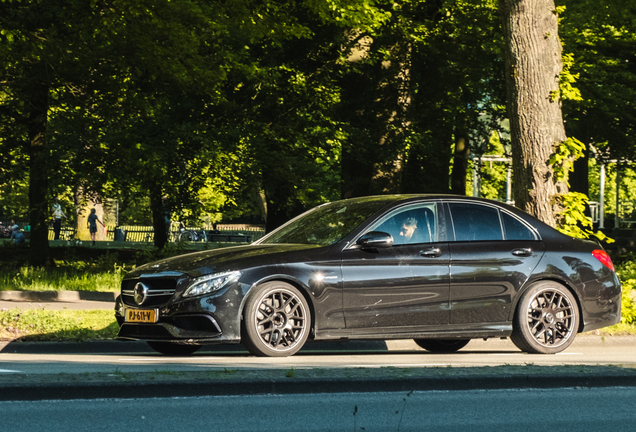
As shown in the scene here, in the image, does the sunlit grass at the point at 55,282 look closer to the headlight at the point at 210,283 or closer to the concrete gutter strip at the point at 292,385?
the headlight at the point at 210,283

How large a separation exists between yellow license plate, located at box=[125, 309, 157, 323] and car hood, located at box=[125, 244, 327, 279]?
1.17ft

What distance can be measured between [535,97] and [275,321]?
5.77 metres

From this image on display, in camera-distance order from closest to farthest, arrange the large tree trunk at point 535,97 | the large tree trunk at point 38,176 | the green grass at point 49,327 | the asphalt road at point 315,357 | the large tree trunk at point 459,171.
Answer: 1. the asphalt road at point 315,357
2. the green grass at point 49,327
3. the large tree trunk at point 535,97
4. the large tree trunk at point 38,176
5. the large tree trunk at point 459,171

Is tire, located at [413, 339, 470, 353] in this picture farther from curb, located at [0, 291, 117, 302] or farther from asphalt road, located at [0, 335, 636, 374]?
curb, located at [0, 291, 117, 302]

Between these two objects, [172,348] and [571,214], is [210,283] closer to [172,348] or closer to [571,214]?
[172,348]

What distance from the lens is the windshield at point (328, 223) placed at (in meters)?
8.62

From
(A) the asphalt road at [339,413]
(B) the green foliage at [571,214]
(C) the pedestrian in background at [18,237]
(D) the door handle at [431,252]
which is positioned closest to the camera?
(A) the asphalt road at [339,413]

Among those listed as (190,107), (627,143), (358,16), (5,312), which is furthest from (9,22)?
(627,143)

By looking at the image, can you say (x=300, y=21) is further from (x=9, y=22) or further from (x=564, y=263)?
(x=564, y=263)

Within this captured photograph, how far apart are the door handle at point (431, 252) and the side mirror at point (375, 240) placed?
42 cm

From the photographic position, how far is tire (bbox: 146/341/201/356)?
8.87 m

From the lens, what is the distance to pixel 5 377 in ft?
19.0

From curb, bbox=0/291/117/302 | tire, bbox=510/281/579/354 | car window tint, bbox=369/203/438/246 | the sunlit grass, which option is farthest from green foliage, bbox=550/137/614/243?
the sunlit grass

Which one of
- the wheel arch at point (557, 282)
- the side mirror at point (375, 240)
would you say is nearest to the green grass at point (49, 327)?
the side mirror at point (375, 240)
